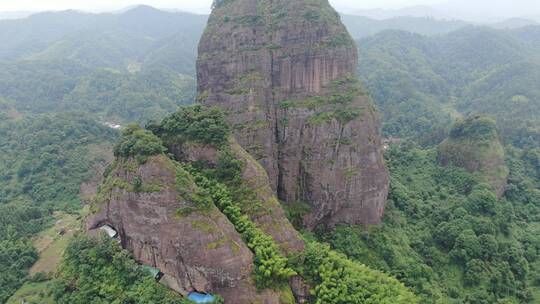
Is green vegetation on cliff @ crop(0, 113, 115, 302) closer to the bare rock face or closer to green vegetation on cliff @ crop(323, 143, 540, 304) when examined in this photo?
the bare rock face

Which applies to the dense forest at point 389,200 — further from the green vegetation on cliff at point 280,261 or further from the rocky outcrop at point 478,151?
the rocky outcrop at point 478,151

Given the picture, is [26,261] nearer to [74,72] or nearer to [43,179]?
[43,179]

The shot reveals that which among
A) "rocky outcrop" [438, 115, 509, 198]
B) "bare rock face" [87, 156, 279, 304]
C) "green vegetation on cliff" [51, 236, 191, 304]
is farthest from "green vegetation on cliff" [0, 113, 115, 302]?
"rocky outcrop" [438, 115, 509, 198]

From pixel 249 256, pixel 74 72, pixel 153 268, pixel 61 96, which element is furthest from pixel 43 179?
pixel 74 72

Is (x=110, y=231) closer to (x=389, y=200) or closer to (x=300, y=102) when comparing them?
(x=300, y=102)

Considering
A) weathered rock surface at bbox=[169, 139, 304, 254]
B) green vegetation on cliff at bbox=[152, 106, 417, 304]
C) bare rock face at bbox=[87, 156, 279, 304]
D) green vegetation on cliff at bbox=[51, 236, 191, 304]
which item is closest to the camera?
green vegetation on cliff at bbox=[51, 236, 191, 304]

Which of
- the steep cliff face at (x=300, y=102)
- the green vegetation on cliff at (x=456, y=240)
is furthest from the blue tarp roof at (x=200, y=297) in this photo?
the green vegetation on cliff at (x=456, y=240)
